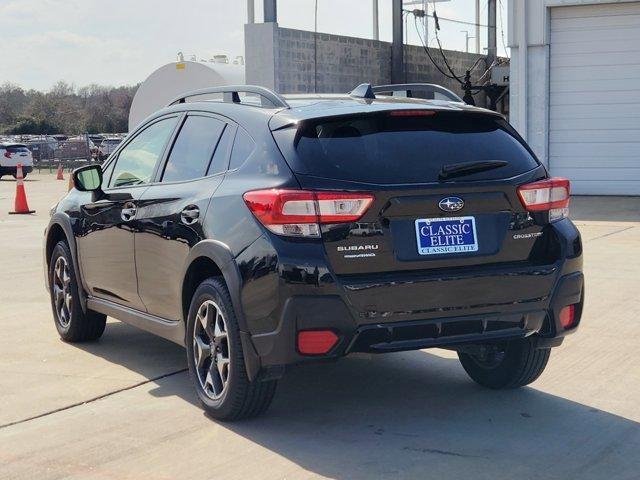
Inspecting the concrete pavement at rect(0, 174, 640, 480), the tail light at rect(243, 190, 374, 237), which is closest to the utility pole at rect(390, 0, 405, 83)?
the concrete pavement at rect(0, 174, 640, 480)

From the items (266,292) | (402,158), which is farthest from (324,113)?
(266,292)

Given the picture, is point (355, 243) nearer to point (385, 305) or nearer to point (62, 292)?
point (385, 305)

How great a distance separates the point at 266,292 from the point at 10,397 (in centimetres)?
201

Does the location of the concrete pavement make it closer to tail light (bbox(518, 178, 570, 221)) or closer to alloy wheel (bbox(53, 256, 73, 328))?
alloy wheel (bbox(53, 256, 73, 328))

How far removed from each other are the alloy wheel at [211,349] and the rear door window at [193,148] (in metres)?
0.82

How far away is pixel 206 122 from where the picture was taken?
6.40 meters

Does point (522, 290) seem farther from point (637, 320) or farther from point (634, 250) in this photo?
point (634, 250)

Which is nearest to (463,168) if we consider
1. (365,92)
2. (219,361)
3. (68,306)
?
(365,92)

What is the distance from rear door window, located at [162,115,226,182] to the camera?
20.4 ft

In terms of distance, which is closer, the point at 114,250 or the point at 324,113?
the point at 324,113

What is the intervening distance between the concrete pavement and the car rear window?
1.26 m

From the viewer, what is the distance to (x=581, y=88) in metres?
19.9

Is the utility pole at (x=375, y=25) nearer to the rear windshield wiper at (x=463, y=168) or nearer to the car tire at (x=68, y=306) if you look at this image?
the car tire at (x=68, y=306)

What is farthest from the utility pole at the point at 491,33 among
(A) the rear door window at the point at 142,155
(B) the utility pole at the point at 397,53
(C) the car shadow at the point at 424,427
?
(C) the car shadow at the point at 424,427
